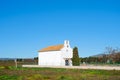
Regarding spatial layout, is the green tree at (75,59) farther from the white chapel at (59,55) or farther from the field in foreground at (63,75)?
the field in foreground at (63,75)

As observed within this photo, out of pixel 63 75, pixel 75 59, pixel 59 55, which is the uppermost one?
pixel 59 55

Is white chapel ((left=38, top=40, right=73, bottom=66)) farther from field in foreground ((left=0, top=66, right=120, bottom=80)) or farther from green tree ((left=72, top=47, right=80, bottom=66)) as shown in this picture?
field in foreground ((left=0, top=66, right=120, bottom=80))

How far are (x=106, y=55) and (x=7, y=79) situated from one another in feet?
230

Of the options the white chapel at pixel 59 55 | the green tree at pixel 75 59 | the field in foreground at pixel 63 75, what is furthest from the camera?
the white chapel at pixel 59 55

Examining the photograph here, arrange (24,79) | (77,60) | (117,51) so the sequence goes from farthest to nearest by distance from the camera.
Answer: (117,51)
(77,60)
(24,79)

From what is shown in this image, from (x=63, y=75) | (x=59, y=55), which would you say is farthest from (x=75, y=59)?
(x=63, y=75)

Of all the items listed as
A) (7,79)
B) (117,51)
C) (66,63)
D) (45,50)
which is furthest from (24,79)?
(117,51)

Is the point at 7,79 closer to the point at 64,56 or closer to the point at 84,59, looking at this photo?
the point at 64,56

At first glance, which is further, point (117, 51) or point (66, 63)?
point (117, 51)

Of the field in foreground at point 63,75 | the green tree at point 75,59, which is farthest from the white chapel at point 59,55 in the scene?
the field in foreground at point 63,75

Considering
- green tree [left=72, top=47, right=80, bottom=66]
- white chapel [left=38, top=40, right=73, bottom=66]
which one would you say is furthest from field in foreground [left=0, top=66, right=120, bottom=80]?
white chapel [left=38, top=40, right=73, bottom=66]

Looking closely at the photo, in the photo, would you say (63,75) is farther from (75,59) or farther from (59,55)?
(59,55)

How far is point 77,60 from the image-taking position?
67.2m

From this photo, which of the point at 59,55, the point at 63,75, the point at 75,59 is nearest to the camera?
the point at 63,75
